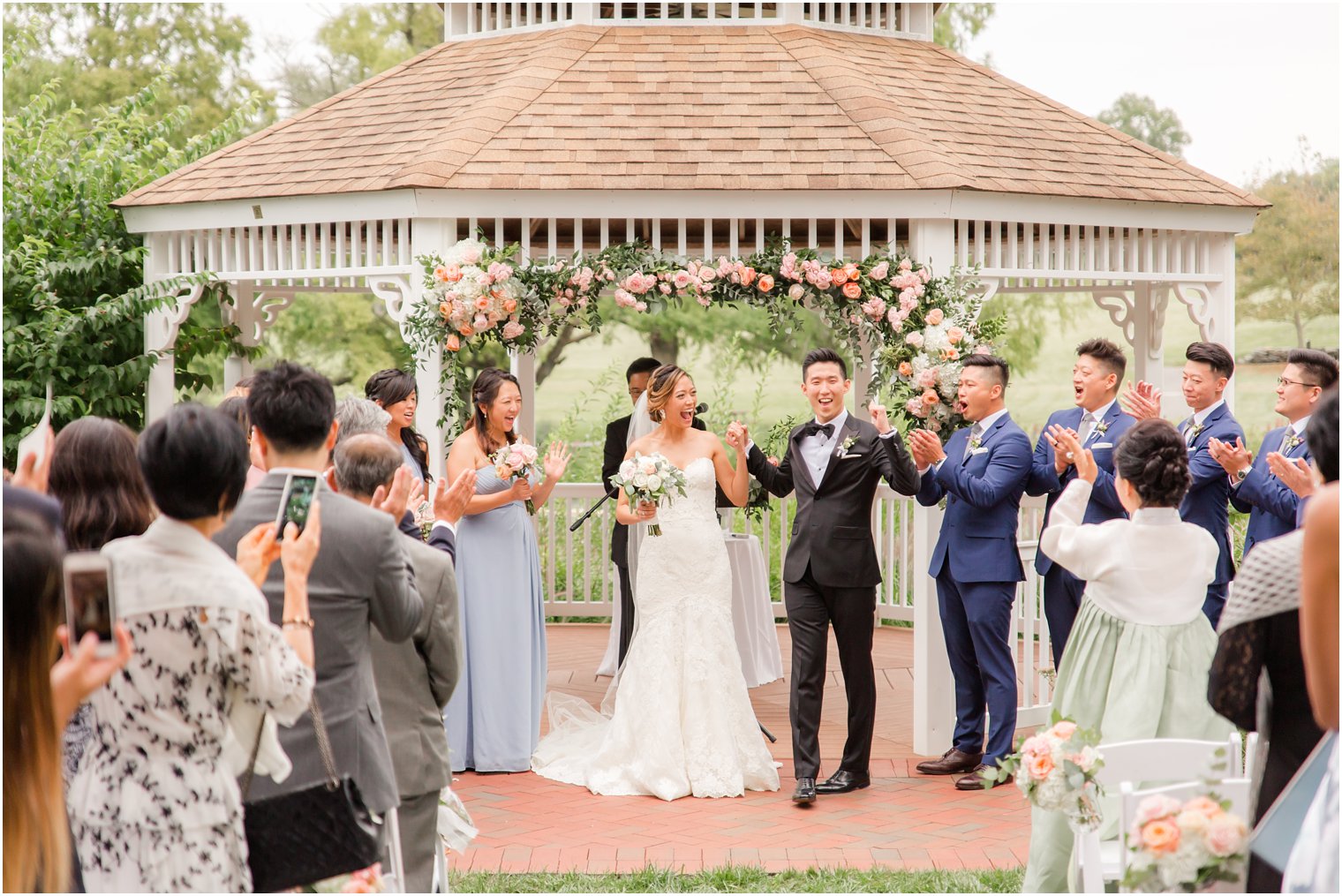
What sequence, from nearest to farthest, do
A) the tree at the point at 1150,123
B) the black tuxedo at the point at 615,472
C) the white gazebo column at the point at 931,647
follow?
the white gazebo column at the point at 931,647
the black tuxedo at the point at 615,472
the tree at the point at 1150,123

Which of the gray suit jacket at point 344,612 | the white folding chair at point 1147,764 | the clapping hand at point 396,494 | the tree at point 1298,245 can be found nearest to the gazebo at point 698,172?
the clapping hand at point 396,494

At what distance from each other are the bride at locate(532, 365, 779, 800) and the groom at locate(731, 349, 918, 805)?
369 millimetres

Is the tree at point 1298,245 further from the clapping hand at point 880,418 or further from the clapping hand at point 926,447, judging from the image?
the clapping hand at point 880,418

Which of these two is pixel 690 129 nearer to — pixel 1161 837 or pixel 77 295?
pixel 77 295

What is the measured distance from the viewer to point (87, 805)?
312 centimetres

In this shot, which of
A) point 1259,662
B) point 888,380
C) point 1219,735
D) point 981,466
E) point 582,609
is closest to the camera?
point 1259,662

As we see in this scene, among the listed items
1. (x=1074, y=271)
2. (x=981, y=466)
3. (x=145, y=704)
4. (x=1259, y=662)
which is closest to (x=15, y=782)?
(x=145, y=704)

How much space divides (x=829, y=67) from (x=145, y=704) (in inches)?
280

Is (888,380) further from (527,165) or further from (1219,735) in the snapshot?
(1219,735)

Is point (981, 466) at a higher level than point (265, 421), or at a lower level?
lower

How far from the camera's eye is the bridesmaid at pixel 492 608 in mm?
7594

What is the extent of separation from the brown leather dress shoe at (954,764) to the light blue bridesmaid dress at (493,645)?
2239 mm

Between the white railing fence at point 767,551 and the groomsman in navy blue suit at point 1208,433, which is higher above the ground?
the groomsman in navy blue suit at point 1208,433

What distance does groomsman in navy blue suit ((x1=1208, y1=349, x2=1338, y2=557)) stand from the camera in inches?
261
